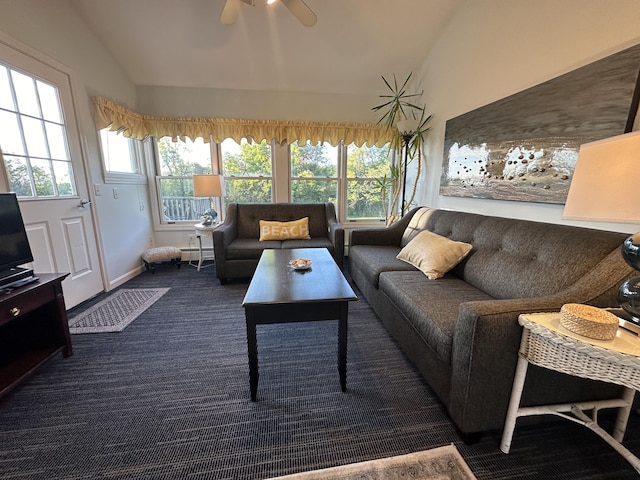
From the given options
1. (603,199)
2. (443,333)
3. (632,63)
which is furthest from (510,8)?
(443,333)

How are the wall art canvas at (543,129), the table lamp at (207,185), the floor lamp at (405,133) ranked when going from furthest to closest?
the floor lamp at (405,133)
the table lamp at (207,185)
the wall art canvas at (543,129)

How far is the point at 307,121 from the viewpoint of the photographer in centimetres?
368

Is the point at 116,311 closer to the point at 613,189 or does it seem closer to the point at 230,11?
the point at 230,11

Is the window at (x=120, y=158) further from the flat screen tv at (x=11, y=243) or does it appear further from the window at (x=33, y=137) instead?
the flat screen tv at (x=11, y=243)

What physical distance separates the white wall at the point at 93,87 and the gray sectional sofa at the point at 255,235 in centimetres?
113

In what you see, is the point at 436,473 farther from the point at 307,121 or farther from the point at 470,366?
the point at 307,121

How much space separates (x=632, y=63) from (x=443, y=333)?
1.63m

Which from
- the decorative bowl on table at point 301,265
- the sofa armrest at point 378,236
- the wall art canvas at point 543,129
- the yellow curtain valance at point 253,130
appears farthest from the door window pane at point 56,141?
the wall art canvas at point 543,129

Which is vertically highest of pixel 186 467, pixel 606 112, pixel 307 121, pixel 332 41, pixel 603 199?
pixel 332 41

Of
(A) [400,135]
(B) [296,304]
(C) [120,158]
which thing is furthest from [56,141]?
(A) [400,135]

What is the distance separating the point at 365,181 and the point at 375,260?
2068 millimetres

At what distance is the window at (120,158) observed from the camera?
2.94 m

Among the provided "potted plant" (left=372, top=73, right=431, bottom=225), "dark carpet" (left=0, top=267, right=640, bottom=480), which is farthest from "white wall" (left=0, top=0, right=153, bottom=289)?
"potted plant" (left=372, top=73, right=431, bottom=225)

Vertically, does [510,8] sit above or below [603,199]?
above
